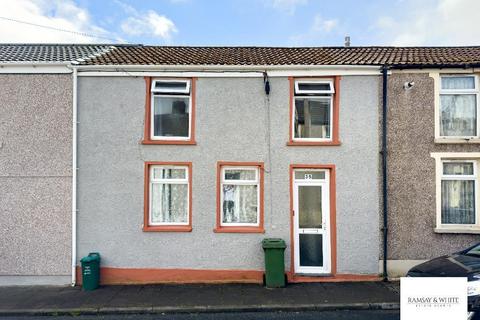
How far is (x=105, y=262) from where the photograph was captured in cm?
659

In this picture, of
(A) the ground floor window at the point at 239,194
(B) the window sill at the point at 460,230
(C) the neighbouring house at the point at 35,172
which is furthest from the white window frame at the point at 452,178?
(C) the neighbouring house at the point at 35,172

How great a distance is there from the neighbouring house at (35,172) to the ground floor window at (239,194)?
3.57 metres

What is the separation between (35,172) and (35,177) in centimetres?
12

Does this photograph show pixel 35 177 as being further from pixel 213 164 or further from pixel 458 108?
pixel 458 108

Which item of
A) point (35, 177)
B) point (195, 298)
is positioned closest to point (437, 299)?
point (195, 298)

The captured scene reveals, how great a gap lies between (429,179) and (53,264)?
892cm

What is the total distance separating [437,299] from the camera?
1.99 metres

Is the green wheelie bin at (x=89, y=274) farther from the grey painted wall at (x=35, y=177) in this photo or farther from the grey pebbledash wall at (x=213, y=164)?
the grey painted wall at (x=35, y=177)

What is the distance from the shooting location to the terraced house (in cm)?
659

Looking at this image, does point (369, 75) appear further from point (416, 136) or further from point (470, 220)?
point (470, 220)

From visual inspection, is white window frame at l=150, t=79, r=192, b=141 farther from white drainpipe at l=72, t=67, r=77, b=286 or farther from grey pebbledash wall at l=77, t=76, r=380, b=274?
white drainpipe at l=72, t=67, r=77, b=286

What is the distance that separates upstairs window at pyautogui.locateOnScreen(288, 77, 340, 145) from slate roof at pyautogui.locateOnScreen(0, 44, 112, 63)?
596 cm

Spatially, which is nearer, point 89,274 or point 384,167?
point 89,274

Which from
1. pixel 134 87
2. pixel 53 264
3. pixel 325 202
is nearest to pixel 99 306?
pixel 53 264
